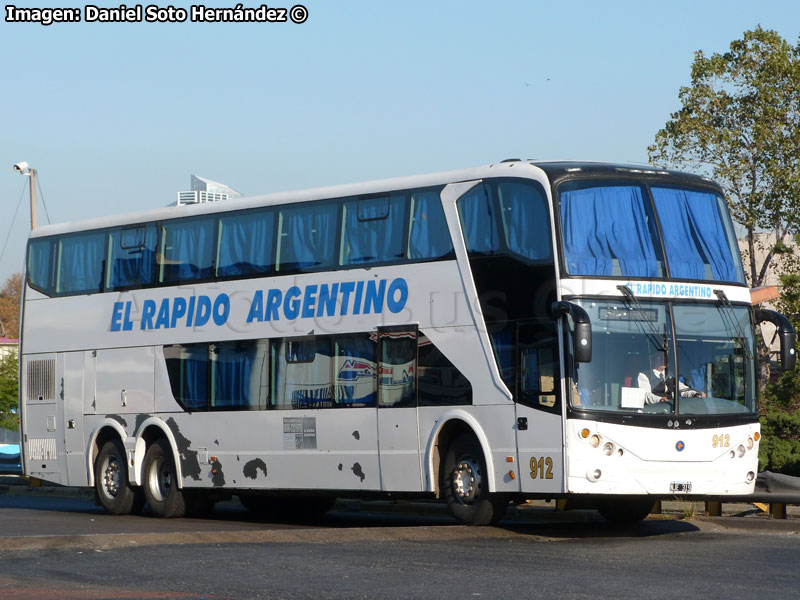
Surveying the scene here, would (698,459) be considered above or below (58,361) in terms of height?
below

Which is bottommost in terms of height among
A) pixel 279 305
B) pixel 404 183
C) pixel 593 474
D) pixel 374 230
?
pixel 593 474

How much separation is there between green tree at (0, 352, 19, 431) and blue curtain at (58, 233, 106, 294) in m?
34.8

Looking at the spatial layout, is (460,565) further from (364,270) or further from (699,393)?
(364,270)

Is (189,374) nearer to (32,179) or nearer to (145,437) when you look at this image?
(145,437)

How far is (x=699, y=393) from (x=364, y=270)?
4.50 m

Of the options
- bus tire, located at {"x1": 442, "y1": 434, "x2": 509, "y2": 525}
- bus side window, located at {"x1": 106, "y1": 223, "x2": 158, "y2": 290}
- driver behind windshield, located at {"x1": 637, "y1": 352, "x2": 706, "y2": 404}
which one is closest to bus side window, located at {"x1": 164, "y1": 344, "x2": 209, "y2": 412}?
bus side window, located at {"x1": 106, "y1": 223, "x2": 158, "y2": 290}

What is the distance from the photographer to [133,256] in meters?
20.8

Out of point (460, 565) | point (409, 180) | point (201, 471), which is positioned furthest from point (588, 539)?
point (201, 471)

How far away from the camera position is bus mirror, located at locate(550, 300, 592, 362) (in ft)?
46.6

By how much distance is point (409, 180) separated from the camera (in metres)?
17.0

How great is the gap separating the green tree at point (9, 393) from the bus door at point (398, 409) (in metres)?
41.0

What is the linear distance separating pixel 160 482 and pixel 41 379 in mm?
3352

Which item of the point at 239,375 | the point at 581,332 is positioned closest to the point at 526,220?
the point at 581,332

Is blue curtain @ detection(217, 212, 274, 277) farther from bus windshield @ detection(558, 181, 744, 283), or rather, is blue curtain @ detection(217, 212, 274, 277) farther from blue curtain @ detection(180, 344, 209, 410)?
bus windshield @ detection(558, 181, 744, 283)
